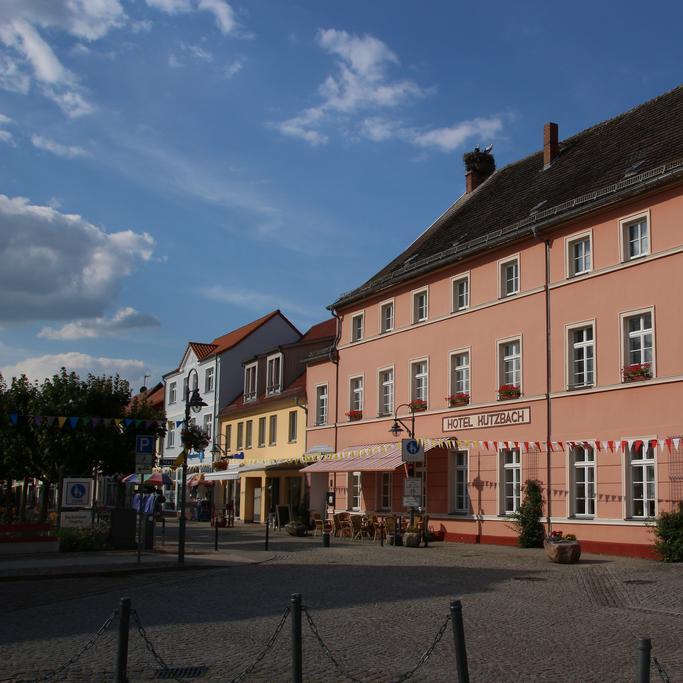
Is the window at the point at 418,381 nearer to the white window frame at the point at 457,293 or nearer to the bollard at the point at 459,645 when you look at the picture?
the white window frame at the point at 457,293

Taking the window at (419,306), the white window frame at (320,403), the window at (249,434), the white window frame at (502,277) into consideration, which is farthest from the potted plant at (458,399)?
the window at (249,434)

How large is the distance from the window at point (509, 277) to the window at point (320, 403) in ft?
42.5

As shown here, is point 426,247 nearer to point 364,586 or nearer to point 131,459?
point 131,459

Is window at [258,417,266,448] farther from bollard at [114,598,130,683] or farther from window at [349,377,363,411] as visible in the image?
bollard at [114,598,130,683]

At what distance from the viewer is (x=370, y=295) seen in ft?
119

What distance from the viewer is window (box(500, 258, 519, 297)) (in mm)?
28406

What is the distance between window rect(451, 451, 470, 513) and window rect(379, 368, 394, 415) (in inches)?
198

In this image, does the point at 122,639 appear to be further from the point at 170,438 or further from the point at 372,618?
the point at 170,438

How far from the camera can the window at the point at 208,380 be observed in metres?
56.4

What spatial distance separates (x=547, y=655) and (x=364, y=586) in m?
6.98

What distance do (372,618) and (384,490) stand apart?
22380 millimetres

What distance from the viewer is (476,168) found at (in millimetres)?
38531

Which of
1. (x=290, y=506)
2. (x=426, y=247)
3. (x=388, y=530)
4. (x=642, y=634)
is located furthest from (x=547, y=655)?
(x=290, y=506)

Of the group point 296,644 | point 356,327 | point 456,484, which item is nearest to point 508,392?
point 456,484
